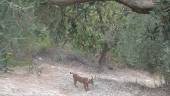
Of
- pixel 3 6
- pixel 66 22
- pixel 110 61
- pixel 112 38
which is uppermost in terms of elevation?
pixel 3 6

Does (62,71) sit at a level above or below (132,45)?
below

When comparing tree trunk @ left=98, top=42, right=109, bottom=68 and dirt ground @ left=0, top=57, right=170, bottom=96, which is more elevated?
dirt ground @ left=0, top=57, right=170, bottom=96

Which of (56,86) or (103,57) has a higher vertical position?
(56,86)

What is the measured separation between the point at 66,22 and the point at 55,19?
42 cm

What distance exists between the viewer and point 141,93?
36.8ft

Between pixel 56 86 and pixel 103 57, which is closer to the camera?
pixel 56 86

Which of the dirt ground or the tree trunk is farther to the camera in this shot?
the tree trunk

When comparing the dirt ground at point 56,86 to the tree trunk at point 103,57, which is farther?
the tree trunk at point 103,57

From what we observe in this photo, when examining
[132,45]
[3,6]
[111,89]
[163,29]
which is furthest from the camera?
[132,45]

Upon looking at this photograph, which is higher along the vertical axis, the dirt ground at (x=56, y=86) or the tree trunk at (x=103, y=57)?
the dirt ground at (x=56, y=86)

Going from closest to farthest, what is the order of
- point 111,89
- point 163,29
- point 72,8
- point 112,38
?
point 163,29 → point 72,8 → point 111,89 → point 112,38

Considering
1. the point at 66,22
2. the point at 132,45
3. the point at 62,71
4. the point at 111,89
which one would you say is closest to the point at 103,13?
the point at 66,22

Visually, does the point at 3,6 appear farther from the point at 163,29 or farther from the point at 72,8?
the point at 72,8

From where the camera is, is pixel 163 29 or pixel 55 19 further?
pixel 55 19
